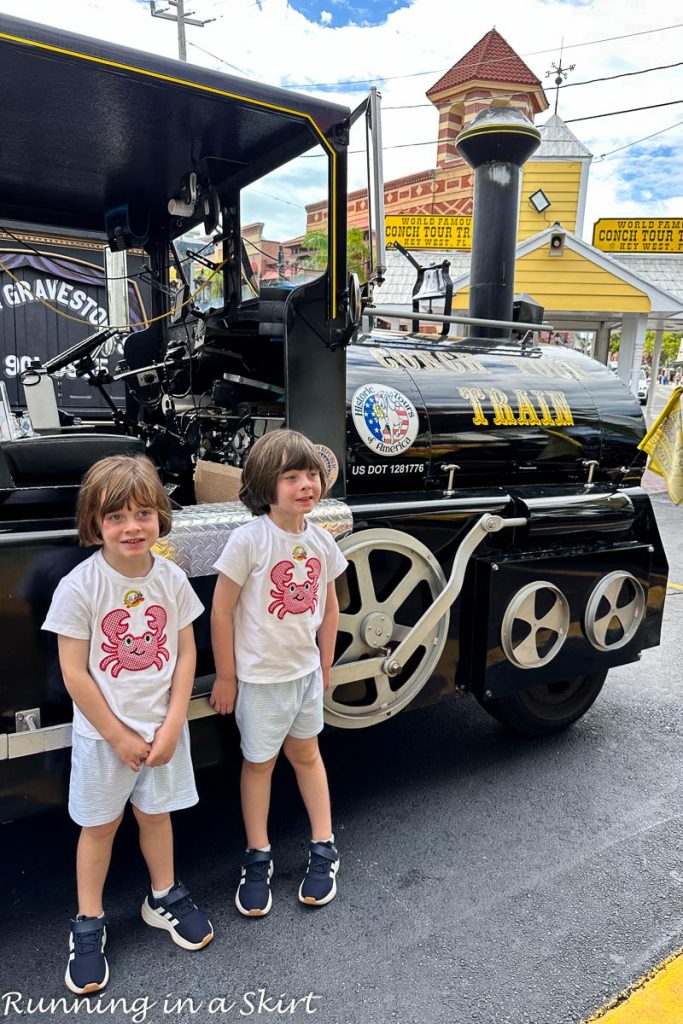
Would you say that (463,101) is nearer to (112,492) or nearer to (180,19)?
(180,19)

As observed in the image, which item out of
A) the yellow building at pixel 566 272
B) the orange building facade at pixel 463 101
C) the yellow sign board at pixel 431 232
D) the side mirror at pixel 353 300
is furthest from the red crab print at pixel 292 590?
the orange building facade at pixel 463 101

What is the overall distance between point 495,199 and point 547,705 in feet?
9.37

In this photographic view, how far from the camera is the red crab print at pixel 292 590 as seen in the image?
217 cm

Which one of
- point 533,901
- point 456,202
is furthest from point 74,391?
point 456,202

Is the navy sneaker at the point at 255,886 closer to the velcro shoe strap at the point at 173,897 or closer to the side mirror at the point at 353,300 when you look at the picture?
the velcro shoe strap at the point at 173,897

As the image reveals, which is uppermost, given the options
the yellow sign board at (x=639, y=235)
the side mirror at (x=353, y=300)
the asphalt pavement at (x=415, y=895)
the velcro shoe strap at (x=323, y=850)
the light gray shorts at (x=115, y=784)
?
the yellow sign board at (x=639, y=235)

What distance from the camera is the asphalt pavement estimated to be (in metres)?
1.95

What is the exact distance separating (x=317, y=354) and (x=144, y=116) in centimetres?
93

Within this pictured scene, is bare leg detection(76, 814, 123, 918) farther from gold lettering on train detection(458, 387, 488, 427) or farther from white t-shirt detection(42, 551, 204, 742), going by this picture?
gold lettering on train detection(458, 387, 488, 427)

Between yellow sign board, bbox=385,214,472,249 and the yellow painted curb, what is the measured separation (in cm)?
1418

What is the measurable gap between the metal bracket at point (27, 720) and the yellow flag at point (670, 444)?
3.89 meters

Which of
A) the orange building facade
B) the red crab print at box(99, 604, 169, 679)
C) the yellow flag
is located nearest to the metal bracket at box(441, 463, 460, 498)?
the red crab print at box(99, 604, 169, 679)

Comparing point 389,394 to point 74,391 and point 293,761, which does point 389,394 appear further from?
point 74,391

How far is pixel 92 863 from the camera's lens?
199cm
